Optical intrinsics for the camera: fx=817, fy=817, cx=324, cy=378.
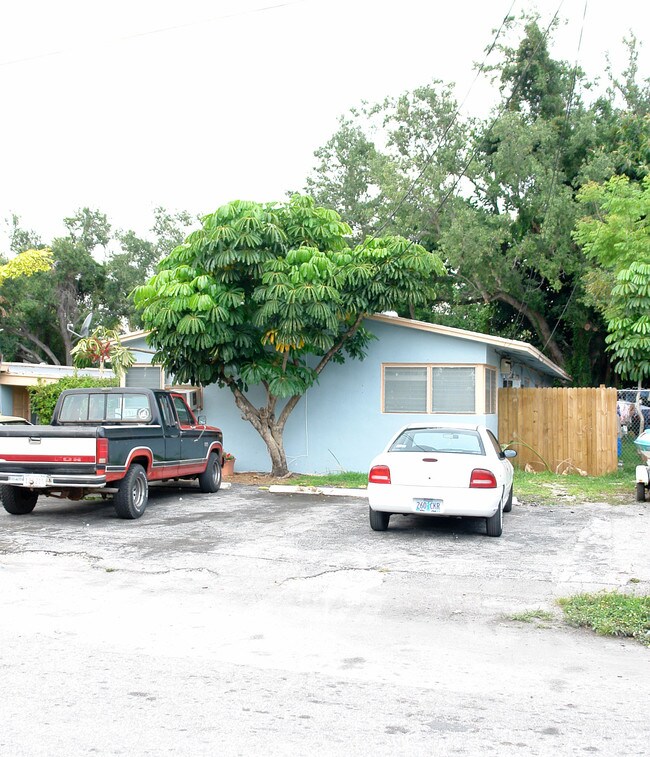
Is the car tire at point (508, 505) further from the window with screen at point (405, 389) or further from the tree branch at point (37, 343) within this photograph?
the tree branch at point (37, 343)

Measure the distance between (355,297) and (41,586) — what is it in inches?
397

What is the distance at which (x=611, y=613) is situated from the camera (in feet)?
23.1

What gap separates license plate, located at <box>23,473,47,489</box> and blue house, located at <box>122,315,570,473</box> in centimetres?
793

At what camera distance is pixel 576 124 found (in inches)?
1264

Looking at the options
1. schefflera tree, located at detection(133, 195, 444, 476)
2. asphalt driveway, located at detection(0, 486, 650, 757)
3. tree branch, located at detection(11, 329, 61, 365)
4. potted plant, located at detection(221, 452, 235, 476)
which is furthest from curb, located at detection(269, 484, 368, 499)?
tree branch, located at detection(11, 329, 61, 365)

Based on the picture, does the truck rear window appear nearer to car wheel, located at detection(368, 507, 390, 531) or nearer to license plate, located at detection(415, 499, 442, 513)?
car wheel, located at detection(368, 507, 390, 531)

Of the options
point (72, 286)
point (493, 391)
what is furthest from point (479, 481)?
point (72, 286)

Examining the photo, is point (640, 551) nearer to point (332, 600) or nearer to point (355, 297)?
point (332, 600)

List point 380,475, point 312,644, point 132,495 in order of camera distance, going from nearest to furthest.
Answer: point 312,644
point 380,475
point 132,495

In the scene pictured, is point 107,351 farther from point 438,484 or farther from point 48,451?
point 438,484

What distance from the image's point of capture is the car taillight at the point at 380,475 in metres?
10.6

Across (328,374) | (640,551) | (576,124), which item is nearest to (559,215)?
(576,124)

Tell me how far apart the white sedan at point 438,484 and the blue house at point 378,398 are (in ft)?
23.2

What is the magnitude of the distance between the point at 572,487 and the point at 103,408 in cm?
946
